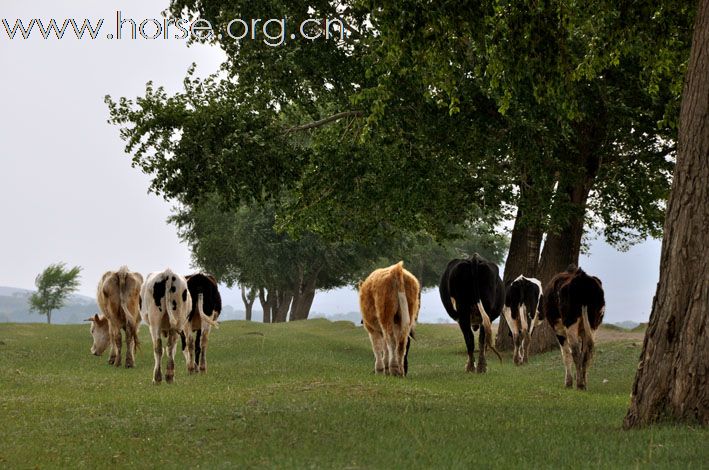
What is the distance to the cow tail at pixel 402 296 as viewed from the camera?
19.4 metres

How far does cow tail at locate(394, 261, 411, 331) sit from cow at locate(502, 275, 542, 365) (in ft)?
25.9

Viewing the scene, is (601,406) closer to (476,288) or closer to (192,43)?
(476,288)

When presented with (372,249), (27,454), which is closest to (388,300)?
(27,454)

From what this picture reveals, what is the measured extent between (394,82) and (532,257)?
35.3 feet

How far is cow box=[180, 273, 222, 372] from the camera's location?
22250 millimetres

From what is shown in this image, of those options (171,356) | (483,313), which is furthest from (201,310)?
(483,313)

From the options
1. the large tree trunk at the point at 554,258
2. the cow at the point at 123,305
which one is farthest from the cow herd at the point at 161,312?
the large tree trunk at the point at 554,258

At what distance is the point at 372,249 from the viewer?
56.5m

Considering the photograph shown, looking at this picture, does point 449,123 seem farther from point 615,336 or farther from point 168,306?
point 615,336

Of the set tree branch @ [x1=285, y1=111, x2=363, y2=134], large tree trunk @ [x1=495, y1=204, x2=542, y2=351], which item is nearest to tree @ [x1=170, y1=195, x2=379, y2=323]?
large tree trunk @ [x1=495, y1=204, x2=542, y2=351]

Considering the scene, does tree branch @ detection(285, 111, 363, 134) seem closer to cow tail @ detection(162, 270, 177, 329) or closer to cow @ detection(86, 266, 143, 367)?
cow @ detection(86, 266, 143, 367)

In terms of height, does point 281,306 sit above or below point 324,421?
above

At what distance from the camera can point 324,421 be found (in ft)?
39.3

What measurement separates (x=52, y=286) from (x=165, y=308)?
254 ft
